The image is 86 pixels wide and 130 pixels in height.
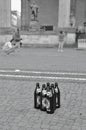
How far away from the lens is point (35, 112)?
702 centimetres

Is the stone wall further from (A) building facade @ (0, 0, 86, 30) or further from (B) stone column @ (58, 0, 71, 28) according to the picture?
(A) building facade @ (0, 0, 86, 30)

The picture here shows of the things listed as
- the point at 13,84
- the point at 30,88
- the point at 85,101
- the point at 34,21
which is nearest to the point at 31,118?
the point at 85,101

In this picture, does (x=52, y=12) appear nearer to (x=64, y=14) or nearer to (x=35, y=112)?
(x=64, y=14)

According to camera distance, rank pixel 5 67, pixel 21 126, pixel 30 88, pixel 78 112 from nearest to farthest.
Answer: pixel 21 126 → pixel 78 112 → pixel 30 88 → pixel 5 67

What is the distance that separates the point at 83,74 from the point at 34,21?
1067 inches

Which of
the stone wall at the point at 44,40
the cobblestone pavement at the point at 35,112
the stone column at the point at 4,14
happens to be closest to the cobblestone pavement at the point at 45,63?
the cobblestone pavement at the point at 35,112

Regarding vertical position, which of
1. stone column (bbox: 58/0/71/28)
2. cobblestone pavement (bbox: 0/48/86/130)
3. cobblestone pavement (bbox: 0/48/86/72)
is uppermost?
stone column (bbox: 58/0/71/28)

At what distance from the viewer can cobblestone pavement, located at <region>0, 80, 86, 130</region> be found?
238 inches

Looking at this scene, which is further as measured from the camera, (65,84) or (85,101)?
(65,84)

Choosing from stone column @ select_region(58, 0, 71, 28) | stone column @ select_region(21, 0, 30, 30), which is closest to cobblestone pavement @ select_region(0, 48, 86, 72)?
stone column @ select_region(58, 0, 71, 28)

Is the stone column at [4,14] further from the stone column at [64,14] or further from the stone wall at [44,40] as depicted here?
the stone column at [64,14]

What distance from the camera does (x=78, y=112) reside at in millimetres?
7016

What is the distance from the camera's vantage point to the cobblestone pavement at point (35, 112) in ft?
19.8

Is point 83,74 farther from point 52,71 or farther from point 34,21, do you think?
point 34,21
